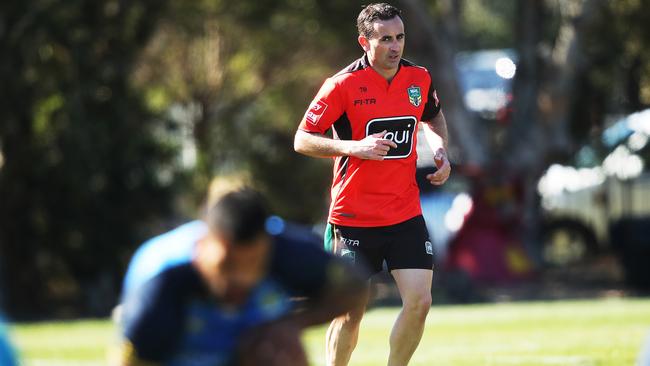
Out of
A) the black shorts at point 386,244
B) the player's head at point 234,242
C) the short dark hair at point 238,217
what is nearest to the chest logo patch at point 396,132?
the black shorts at point 386,244

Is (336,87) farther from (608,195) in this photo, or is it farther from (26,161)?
(608,195)

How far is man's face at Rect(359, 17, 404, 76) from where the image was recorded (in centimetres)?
848

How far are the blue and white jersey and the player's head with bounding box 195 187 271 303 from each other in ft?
0.37

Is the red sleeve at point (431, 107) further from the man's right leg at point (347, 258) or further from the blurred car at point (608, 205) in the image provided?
the blurred car at point (608, 205)

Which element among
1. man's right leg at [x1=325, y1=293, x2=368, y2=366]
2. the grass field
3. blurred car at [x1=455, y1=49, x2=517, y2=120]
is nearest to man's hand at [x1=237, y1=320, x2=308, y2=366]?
man's right leg at [x1=325, y1=293, x2=368, y2=366]

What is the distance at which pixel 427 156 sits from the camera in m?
27.5

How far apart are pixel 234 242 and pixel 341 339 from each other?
344 cm

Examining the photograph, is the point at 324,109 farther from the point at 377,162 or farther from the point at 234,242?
the point at 234,242

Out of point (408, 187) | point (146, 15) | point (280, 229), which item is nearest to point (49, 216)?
point (146, 15)

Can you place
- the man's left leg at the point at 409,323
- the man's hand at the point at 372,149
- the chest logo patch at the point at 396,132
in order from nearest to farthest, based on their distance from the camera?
the man's hand at the point at 372,149 → the man's left leg at the point at 409,323 → the chest logo patch at the point at 396,132

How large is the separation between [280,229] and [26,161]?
17.3 metres

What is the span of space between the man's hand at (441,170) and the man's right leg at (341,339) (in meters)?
0.96

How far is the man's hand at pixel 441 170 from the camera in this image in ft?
27.5

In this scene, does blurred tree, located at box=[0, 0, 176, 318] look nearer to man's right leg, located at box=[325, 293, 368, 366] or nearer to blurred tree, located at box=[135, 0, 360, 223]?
blurred tree, located at box=[135, 0, 360, 223]
